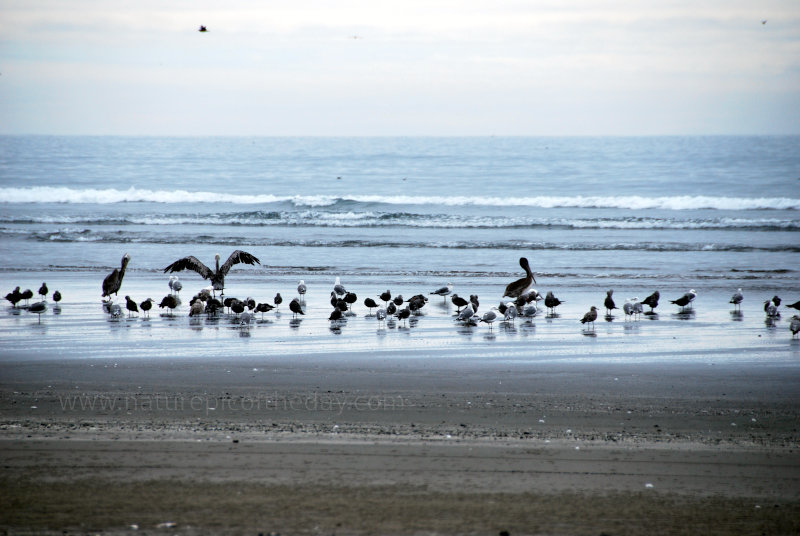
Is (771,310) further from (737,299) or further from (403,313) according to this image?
(403,313)

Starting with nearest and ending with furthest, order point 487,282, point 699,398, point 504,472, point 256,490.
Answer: point 256,490
point 504,472
point 699,398
point 487,282

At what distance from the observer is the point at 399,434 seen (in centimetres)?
633

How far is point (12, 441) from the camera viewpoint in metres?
6.08

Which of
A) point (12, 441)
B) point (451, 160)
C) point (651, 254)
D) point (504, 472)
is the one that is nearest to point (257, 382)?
point (12, 441)

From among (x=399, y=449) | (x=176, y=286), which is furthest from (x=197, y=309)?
(x=399, y=449)

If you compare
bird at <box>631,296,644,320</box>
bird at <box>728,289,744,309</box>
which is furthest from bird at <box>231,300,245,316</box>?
bird at <box>728,289,744,309</box>

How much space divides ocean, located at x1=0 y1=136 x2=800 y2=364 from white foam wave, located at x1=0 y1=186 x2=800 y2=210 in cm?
12

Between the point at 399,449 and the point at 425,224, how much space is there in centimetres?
2386

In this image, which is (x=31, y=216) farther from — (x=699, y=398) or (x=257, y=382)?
(x=699, y=398)

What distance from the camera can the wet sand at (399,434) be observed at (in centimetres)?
479

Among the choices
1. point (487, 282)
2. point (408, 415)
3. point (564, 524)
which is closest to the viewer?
point (564, 524)

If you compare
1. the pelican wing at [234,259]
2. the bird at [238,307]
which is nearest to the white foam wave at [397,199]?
the pelican wing at [234,259]

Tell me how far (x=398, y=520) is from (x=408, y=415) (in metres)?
2.22

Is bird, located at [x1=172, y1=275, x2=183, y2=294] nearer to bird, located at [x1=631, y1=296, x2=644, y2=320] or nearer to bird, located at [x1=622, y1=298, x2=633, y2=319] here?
bird, located at [x1=622, y1=298, x2=633, y2=319]
